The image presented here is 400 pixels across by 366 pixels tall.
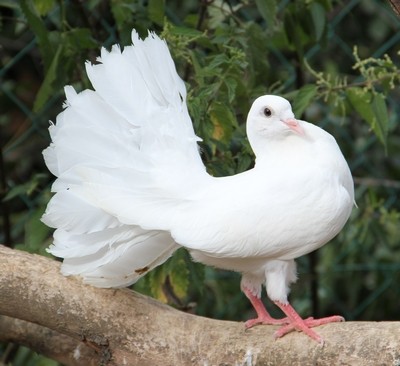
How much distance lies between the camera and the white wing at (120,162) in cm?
287

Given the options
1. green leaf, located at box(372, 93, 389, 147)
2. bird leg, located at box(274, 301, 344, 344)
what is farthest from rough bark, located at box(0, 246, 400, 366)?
green leaf, located at box(372, 93, 389, 147)

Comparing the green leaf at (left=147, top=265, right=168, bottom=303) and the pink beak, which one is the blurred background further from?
the pink beak

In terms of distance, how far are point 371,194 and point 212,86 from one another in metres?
1.09

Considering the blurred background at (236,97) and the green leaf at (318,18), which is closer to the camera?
the blurred background at (236,97)

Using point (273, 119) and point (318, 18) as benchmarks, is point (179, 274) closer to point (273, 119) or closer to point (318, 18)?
point (273, 119)

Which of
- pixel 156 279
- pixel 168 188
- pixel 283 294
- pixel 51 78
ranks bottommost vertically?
pixel 156 279

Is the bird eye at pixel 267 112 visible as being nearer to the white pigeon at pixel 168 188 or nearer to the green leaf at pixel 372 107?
the white pigeon at pixel 168 188

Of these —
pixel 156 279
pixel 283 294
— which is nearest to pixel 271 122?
pixel 283 294

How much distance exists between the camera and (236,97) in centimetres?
348

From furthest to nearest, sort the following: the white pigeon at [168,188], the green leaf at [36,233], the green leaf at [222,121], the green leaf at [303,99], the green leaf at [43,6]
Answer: the green leaf at [36,233] → the green leaf at [43,6] → the green leaf at [303,99] → the green leaf at [222,121] → the white pigeon at [168,188]

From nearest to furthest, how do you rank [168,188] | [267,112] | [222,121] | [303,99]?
[168,188] → [267,112] → [222,121] → [303,99]

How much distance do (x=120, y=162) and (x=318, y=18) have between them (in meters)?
1.08

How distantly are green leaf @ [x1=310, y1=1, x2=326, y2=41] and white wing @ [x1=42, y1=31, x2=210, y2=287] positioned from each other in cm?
82

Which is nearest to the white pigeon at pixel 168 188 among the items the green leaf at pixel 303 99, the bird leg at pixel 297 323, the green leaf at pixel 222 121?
the bird leg at pixel 297 323
